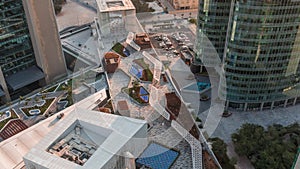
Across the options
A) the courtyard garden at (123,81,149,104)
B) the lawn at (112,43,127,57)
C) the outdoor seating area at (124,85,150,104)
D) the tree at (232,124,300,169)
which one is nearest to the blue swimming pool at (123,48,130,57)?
the lawn at (112,43,127,57)

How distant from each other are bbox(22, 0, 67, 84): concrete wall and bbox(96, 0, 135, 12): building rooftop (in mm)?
14315

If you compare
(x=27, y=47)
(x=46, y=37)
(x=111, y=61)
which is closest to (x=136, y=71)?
(x=111, y=61)

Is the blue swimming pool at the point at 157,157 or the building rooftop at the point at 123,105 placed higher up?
the building rooftop at the point at 123,105

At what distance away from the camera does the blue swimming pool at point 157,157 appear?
107 ft

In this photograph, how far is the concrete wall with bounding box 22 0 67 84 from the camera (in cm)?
4669

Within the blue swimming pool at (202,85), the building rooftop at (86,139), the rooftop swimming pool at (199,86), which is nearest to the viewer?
the building rooftop at (86,139)

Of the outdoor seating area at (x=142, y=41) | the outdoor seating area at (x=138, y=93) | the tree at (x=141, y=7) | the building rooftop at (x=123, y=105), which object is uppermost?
the tree at (x=141, y=7)

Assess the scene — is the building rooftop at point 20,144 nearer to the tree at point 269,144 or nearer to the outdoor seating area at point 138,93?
the outdoor seating area at point 138,93

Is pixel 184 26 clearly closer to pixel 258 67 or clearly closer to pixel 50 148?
pixel 258 67

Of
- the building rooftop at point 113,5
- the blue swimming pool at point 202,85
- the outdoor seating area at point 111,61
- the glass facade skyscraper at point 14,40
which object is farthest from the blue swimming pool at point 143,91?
the building rooftop at point 113,5

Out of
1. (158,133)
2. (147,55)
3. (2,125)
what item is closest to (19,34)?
(2,125)

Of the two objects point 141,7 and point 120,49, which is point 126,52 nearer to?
point 120,49

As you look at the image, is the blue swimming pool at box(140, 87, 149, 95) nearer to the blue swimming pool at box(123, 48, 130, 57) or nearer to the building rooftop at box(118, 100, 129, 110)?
the building rooftop at box(118, 100, 129, 110)

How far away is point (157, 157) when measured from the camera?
33.5 metres
